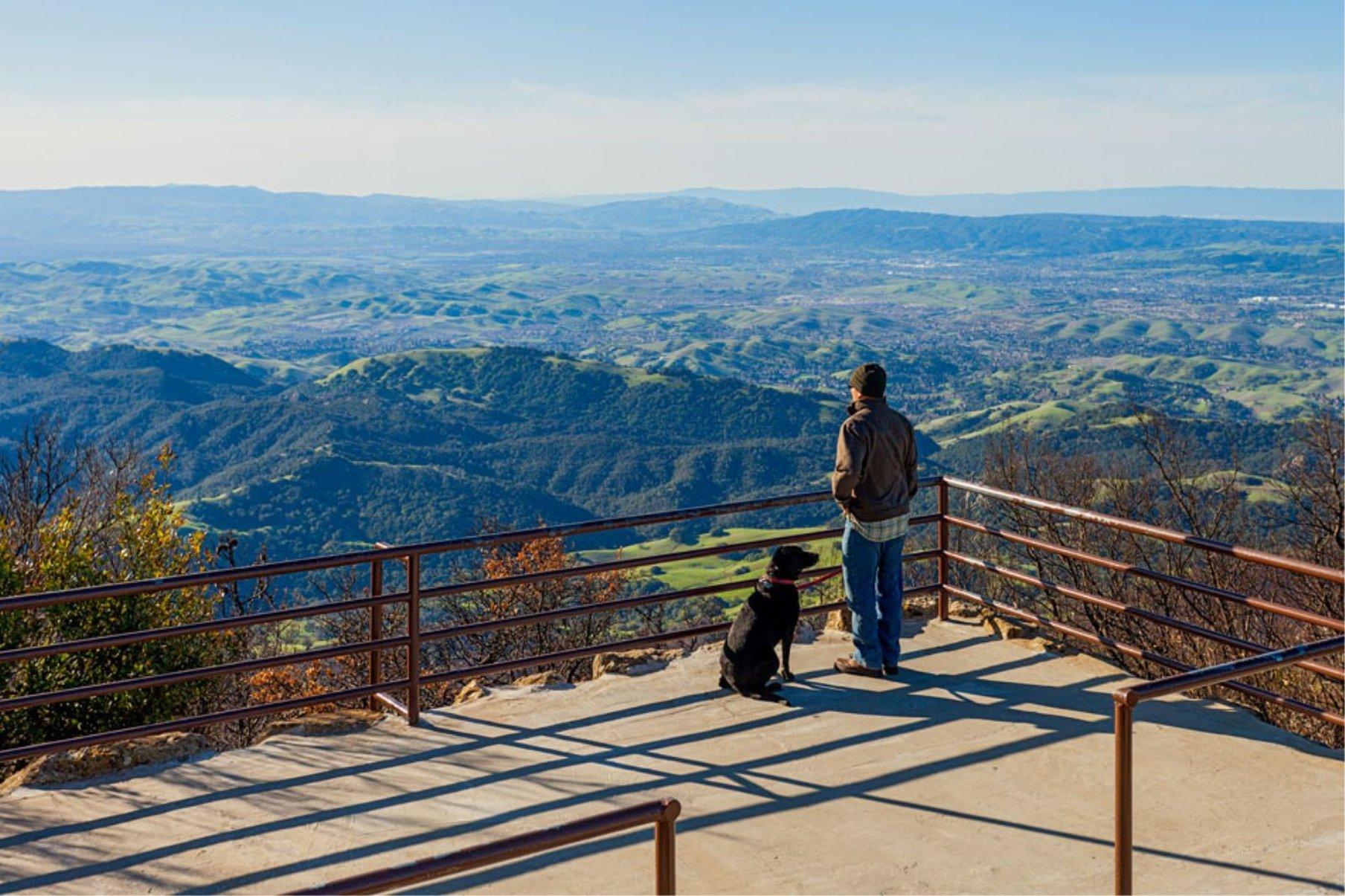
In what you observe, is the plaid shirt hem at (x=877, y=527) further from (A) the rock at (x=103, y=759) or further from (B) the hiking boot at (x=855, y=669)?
(A) the rock at (x=103, y=759)

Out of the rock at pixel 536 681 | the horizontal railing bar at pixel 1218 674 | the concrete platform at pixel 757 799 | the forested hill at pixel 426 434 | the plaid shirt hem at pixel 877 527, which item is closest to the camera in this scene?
the horizontal railing bar at pixel 1218 674

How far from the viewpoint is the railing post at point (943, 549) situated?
8656 millimetres

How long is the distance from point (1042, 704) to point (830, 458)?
348ft

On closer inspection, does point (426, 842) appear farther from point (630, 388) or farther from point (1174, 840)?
Result: point (630, 388)

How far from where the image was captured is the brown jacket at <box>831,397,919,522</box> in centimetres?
716

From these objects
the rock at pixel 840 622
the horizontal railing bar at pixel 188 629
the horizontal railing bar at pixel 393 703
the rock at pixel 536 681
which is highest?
the horizontal railing bar at pixel 188 629

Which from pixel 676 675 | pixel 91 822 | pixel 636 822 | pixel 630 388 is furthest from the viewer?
pixel 630 388

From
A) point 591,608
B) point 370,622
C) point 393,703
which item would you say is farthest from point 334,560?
point 591,608

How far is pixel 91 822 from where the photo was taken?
5645mm

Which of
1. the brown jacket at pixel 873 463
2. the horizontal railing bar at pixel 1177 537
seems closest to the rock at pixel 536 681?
the brown jacket at pixel 873 463

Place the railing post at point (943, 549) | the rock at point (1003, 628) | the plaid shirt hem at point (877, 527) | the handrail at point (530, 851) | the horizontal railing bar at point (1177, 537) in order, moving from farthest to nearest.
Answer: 1. the railing post at point (943, 549)
2. the rock at point (1003, 628)
3. the plaid shirt hem at point (877, 527)
4. the horizontal railing bar at point (1177, 537)
5. the handrail at point (530, 851)

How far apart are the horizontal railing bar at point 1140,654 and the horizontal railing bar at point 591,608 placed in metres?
0.49

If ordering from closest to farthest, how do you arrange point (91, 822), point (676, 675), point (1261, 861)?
point (1261, 861), point (91, 822), point (676, 675)

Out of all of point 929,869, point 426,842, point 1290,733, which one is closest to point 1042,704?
point 1290,733
